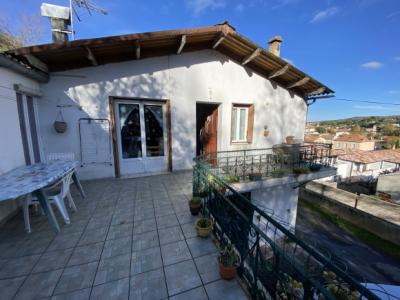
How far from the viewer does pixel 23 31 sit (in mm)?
6938

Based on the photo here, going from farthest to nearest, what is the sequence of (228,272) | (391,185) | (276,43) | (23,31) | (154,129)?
(391,185), (23,31), (276,43), (154,129), (228,272)

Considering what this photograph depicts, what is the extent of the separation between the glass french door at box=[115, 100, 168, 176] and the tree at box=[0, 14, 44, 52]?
5591 millimetres

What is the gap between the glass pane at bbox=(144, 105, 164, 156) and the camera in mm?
5109

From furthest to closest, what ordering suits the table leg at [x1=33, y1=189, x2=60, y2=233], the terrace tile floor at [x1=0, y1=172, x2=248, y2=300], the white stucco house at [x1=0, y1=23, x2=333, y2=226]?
1. the white stucco house at [x1=0, y1=23, x2=333, y2=226]
2. the table leg at [x1=33, y1=189, x2=60, y2=233]
3. the terrace tile floor at [x1=0, y1=172, x2=248, y2=300]

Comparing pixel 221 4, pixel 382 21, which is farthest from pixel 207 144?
pixel 382 21

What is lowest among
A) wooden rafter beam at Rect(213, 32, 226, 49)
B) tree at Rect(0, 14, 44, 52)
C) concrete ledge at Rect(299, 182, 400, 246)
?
concrete ledge at Rect(299, 182, 400, 246)

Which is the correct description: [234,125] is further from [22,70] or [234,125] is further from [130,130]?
[22,70]

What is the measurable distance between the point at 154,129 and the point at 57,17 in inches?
134

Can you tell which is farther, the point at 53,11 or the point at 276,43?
the point at 276,43

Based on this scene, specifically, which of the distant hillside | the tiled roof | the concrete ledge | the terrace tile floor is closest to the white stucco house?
the terrace tile floor

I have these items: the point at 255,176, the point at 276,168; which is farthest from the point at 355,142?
the point at 255,176

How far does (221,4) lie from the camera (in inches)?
232

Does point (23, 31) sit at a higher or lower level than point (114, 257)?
higher

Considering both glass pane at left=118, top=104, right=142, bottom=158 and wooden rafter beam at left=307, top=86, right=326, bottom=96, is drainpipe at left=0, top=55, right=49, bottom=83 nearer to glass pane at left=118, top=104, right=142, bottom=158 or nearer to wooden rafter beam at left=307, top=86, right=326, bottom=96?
glass pane at left=118, top=104, right=142, bottom=158
